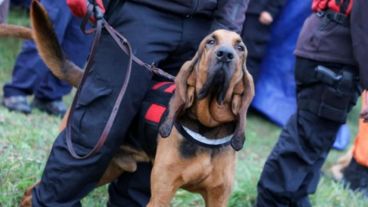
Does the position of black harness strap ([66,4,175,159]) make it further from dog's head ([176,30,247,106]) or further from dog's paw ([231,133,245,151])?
dog's paw ([231,133,245,151])

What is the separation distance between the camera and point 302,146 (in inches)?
Answer: 157

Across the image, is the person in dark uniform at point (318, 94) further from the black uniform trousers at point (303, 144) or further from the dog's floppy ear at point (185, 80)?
the dog's floppy ear at point (185, 80)

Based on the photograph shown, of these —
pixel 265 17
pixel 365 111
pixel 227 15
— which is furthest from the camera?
pixel 265 17

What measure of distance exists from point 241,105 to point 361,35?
1025 millimetres

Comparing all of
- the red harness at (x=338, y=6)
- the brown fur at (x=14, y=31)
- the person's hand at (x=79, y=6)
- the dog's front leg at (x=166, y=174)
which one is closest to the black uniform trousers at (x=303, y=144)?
the red harness at (x=338, y=6)

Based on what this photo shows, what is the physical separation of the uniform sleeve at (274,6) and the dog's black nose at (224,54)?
4.42 meters

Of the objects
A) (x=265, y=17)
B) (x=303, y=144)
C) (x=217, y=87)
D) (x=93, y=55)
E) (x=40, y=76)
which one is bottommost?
(x=40, y=76)

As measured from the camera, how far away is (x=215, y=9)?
3.31 m

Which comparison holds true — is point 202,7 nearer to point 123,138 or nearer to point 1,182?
point 123,138

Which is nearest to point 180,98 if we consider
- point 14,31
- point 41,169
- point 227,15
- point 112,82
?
point 112,82

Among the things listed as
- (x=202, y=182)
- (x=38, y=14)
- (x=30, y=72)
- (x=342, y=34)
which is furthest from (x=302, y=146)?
(x=30, y=72)

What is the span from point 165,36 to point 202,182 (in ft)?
2.59

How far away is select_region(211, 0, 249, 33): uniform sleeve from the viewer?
10.8 feet

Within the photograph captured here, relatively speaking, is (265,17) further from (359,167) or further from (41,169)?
(41,169)
